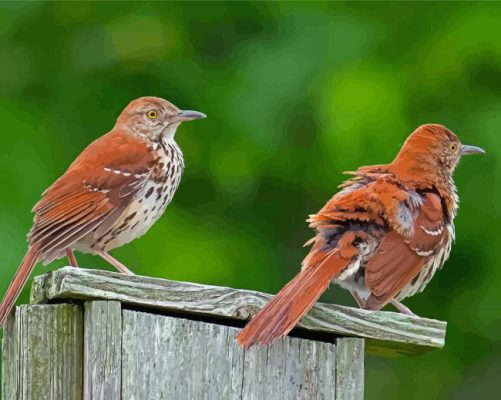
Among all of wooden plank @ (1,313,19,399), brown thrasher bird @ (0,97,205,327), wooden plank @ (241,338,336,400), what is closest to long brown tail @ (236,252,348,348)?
wooden plank @ (241,338,336,400)

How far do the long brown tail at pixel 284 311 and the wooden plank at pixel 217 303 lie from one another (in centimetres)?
8

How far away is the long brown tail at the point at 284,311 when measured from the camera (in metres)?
5.05

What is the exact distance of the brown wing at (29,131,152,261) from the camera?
585 centimetres

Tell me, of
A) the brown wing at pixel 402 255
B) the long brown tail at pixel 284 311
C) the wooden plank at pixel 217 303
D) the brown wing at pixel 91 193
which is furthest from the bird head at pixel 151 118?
the wooden plank at pixel 217 303

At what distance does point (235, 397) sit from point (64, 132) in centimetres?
484

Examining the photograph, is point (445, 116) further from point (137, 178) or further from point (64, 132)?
point (137, 178)

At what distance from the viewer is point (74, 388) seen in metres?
5.14

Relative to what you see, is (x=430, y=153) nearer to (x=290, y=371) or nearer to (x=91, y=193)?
(x=91, y=193)

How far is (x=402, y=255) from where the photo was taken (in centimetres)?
588

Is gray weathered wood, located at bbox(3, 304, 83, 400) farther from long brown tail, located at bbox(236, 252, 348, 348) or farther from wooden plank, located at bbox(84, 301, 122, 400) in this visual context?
long brown tail, located at bbox(236, 252, 348, 348)

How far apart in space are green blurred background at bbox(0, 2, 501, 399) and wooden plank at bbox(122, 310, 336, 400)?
3.70 meters

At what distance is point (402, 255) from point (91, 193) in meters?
1.16

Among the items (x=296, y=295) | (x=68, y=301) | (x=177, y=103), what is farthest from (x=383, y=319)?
(x=177, y=103)

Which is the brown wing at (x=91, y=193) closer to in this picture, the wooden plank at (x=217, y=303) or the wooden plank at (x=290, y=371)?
the wooden plank at (x=217, y=303)
